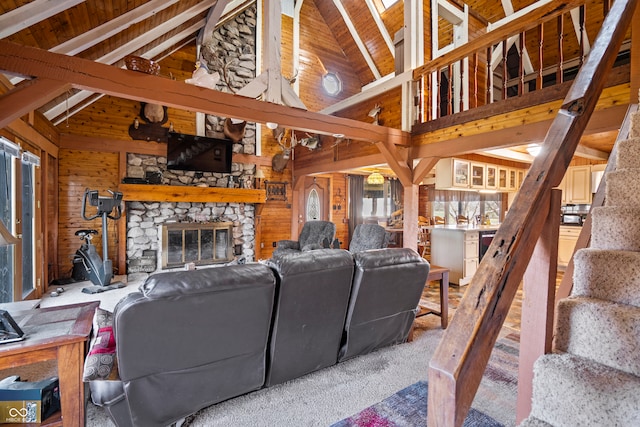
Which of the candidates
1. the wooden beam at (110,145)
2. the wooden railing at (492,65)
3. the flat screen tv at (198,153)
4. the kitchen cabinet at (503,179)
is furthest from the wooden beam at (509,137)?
the wooden beam at (110,145)

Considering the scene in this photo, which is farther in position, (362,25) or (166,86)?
(362,25)

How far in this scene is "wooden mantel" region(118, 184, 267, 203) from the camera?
17.8 feet

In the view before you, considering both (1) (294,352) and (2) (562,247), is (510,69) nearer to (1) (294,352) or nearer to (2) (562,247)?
(2) (562,247)

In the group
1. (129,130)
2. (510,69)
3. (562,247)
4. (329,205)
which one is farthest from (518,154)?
(129,130)

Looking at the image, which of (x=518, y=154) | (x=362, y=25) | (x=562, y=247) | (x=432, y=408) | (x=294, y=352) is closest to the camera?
(x=432, y=408)

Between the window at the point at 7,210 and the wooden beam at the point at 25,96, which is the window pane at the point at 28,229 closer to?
the window at the point at 7,210

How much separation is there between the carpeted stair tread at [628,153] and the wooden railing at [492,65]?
1.92 meters

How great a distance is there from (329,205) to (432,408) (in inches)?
293

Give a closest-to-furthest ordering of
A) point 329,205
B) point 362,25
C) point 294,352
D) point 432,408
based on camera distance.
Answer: point 432,408
point 294,352
point 362,25
point 329,205

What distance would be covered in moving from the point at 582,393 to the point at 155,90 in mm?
3405

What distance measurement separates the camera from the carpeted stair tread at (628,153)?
1.49 m

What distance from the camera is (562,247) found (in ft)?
20.8

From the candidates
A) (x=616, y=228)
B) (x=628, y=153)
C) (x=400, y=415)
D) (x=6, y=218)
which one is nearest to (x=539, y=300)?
(x=616, y=228)

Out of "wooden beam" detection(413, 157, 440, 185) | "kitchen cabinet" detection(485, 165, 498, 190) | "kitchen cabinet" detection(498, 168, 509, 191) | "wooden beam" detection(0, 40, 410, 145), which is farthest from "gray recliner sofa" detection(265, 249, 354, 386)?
"kitchen cabinet" detection(498, 168, 509, 191)
